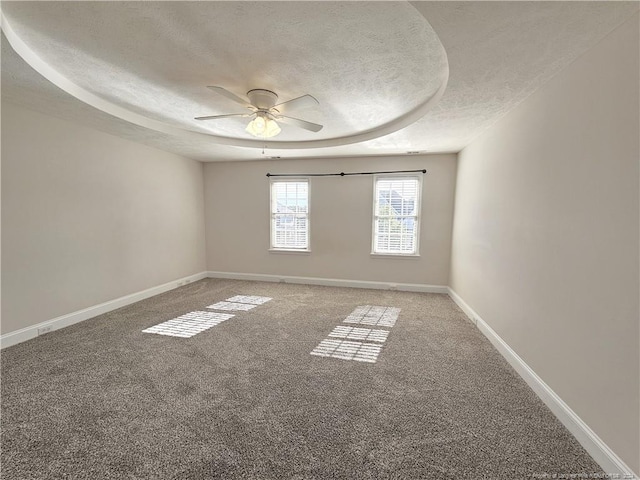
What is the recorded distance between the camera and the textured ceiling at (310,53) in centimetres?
160

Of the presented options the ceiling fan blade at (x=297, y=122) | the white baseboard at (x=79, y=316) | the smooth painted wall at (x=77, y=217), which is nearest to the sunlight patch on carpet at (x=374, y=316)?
the ceiling fan blade at (x=297, y=122)

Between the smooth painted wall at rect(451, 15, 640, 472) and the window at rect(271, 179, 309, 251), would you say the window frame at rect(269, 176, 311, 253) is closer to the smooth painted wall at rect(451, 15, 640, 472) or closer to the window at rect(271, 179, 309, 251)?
the window at rect(271, 179, 309, 251)

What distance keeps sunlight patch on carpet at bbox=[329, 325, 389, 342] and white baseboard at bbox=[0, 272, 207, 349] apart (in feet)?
10.1

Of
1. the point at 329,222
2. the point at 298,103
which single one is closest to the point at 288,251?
the point at 329,222

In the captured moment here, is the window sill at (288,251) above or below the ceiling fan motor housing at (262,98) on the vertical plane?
below

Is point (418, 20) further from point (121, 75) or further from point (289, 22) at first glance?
point (121, 75)

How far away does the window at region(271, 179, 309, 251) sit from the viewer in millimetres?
5566

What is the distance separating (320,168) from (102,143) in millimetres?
3264

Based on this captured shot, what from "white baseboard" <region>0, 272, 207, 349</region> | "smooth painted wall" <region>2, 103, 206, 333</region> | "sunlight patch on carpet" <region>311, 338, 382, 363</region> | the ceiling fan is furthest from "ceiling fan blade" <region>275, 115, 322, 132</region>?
"white baseboard" <region>0, 272, 207, 349</region>

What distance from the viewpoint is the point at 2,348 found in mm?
2807

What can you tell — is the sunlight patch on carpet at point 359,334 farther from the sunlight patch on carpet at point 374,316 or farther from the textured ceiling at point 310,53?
the textured ceiling at point 310,53

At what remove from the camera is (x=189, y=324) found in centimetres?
353

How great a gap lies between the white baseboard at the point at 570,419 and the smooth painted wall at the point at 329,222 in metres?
2.31

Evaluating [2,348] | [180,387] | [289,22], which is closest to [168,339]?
[180,387]
